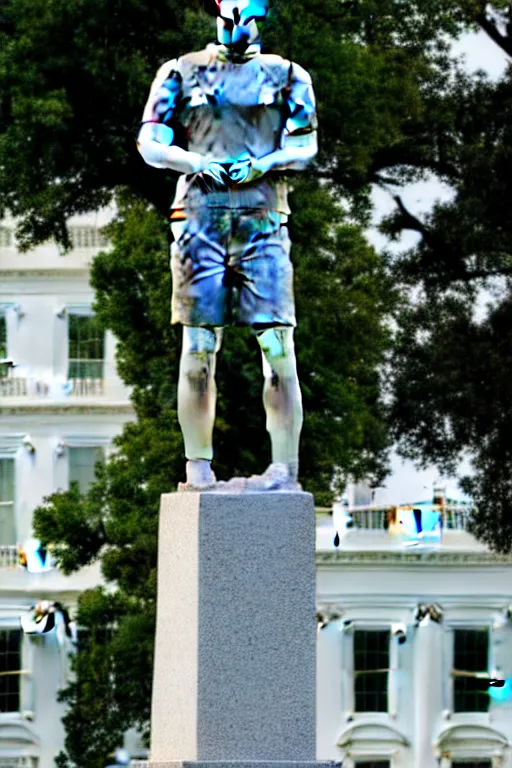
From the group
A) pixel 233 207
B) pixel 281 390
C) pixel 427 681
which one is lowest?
pixel 281 390

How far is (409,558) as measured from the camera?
2341 inches

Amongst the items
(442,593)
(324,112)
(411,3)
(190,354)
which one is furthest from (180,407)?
(442,593)

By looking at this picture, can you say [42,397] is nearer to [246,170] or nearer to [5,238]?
[5,238]

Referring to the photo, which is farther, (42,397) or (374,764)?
(42,397)

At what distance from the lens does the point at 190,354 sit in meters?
22.6

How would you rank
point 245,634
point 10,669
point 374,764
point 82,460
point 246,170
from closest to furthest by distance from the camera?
point 245,634 < point 246,170 < point 374,764 < point 10,669 < point 82,460

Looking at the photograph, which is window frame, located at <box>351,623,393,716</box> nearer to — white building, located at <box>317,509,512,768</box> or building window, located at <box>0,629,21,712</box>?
white building, located at <box>317,509,512,768</box>

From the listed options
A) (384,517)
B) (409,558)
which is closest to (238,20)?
(384,517)

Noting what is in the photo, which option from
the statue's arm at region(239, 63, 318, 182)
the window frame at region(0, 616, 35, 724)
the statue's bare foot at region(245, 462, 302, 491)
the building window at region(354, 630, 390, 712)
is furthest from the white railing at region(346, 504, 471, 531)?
the statue's bare foot at region(245, 462, 302, 491)

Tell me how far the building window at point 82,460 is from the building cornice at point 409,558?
3.58m

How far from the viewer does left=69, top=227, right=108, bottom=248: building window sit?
5681 cm

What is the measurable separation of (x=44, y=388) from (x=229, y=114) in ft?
119

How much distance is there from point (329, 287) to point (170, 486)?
113 inches

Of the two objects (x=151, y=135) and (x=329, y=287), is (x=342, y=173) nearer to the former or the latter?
(x=329, y=287)
